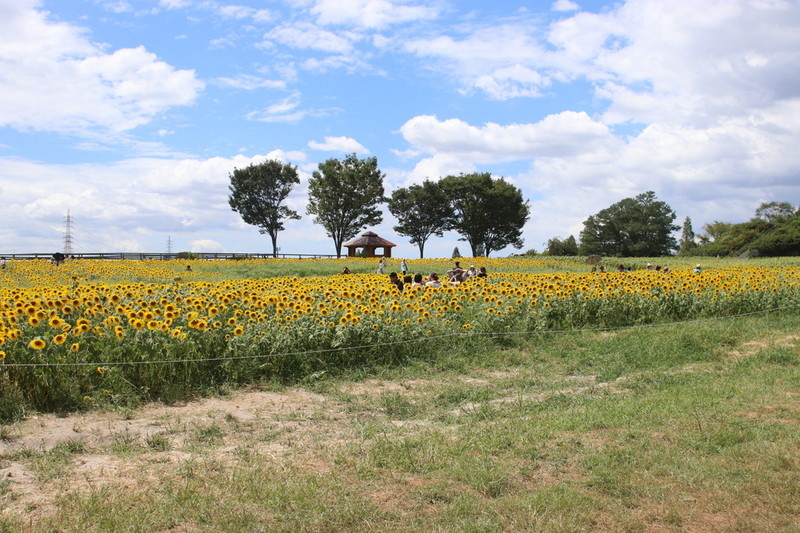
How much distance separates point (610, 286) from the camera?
14.6 m

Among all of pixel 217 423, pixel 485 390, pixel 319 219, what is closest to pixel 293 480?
pixel 217 423

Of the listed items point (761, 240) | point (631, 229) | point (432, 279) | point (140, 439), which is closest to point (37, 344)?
point (140, 439)

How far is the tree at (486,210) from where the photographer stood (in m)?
61.5

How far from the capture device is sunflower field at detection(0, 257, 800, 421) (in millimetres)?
7348

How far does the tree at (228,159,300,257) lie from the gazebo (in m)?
12.9

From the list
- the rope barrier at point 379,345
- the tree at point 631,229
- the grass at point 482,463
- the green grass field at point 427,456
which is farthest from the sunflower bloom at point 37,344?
the tree at point 631,229

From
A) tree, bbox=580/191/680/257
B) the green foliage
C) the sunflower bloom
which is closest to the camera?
the sunflower bloom

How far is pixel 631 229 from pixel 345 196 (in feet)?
119

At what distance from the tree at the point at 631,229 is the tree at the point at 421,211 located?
71.1 ft

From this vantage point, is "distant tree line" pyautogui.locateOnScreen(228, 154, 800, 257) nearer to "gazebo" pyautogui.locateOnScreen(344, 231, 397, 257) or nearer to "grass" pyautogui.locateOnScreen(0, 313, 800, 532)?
"gazebo" pyautogui.locateOnScreen(344, 231, 397, 257)

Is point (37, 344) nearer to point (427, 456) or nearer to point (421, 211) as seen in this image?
point (427, 456)

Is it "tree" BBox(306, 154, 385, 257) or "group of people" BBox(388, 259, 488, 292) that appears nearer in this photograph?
"group of people" BBox(388, 259, 488, 292)

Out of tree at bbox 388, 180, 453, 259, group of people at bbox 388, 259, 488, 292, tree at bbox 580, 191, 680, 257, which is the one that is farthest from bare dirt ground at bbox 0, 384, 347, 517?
tree at bbox 580, 191, 680, 257

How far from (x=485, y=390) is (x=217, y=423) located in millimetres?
3239
